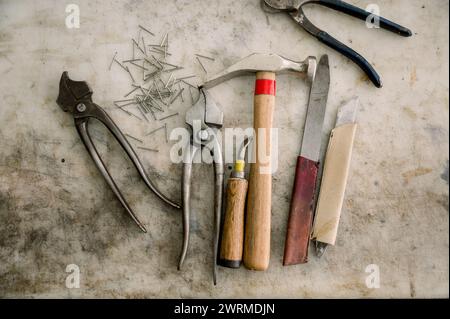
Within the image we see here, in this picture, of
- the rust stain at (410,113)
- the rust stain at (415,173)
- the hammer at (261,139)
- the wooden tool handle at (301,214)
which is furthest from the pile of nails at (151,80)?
the rust stain at (415,173)

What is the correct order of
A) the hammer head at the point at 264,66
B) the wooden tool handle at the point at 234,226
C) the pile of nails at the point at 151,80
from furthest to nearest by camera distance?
the pile of nails at the point at 151,80
the hammer head at the point at 264,66
the wooden tool handle at the point at 234,226

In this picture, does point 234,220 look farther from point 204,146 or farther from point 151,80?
point 151,80

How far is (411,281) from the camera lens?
175cm

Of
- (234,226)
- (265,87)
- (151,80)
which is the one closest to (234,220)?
(234,226)

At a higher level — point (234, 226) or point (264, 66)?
point (264, 66)

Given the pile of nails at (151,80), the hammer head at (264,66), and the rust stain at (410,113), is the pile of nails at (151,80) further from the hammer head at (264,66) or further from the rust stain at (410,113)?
the rust stain at (410,113)

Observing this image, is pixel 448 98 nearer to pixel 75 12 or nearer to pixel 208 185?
pixel 208 185

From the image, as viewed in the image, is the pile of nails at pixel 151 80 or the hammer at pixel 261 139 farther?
the pile of nails at pixel 151 80

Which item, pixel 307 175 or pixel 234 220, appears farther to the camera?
pixel 307 175

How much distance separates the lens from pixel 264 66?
1684 millimetres

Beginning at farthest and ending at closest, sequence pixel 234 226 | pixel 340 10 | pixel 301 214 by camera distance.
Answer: pixel 340 10 < pixel 301 214 < pixel 234 226

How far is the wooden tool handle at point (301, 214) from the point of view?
5.55ft

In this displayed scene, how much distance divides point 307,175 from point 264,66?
0.47 m

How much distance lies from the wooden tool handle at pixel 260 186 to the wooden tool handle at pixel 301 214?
13 cm
